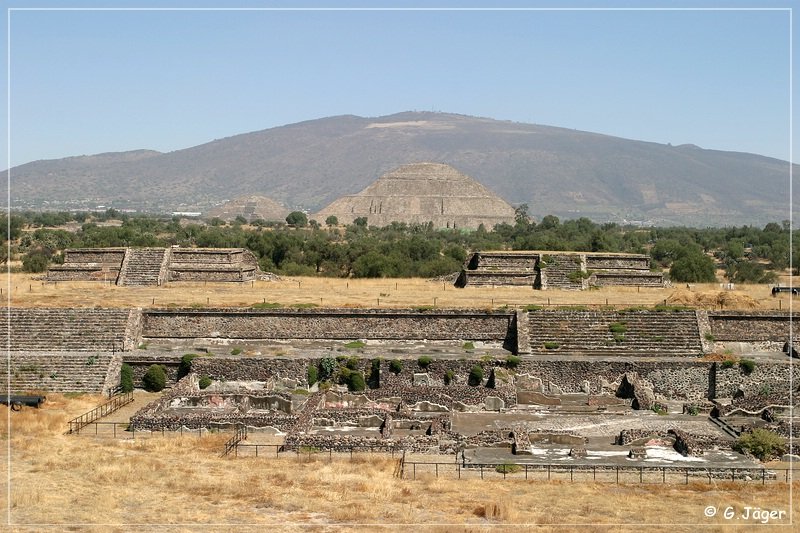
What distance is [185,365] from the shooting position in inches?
1764

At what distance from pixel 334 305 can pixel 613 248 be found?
40.7 meters

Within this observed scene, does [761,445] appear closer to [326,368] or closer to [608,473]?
[608,473]

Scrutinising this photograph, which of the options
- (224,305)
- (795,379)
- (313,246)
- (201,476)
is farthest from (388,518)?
(313,246)

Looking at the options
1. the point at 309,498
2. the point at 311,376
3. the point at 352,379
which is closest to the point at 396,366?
the point at 352,379

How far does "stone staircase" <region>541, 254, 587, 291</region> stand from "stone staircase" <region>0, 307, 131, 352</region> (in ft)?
84.1

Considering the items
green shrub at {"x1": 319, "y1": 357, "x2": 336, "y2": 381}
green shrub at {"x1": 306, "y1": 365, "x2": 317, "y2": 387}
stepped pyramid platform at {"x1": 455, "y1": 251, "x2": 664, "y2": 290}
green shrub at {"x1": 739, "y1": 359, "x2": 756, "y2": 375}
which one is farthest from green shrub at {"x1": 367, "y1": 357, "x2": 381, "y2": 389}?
stepped pyramid platform at {"x1": 455, "y1": 251, "x2": 664, "y2": 290}

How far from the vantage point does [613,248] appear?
287 ft

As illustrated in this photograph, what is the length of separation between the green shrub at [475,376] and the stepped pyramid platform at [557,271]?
19030mm

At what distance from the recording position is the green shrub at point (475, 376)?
1736 inches

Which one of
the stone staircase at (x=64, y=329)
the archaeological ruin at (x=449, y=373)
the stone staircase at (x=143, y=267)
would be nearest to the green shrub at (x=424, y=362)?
the archaeological ruin at (x=449, y=373)

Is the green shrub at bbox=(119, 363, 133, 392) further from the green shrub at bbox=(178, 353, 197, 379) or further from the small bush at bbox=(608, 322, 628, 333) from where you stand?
the small bush at bbox=(608, 322, 628, 333)

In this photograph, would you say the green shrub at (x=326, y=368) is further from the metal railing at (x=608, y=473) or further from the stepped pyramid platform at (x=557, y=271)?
the stepped pyramid platform at (x=557, y=271)

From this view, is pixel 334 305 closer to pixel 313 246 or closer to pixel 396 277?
pixel 396 277

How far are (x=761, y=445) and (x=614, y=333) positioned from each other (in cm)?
1435
